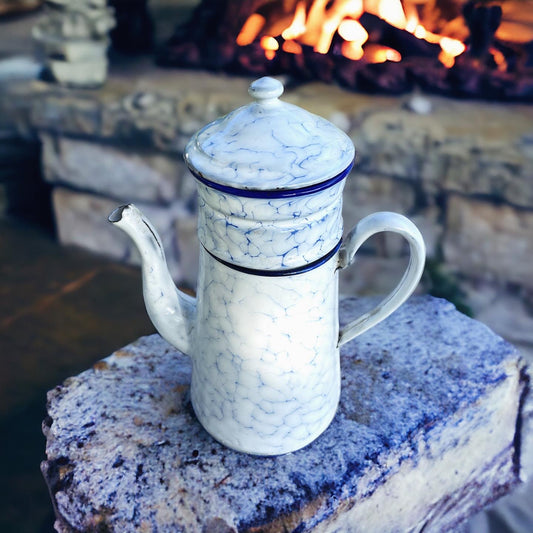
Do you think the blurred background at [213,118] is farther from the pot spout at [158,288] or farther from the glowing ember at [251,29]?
the pot spout at [158,288]

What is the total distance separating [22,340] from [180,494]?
126 centimetres

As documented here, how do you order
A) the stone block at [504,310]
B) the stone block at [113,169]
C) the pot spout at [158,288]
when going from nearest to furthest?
the pot spout at [158,288], the stone block at [504,310], the stone block at [113,169]

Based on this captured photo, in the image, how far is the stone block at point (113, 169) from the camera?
2.08 meters

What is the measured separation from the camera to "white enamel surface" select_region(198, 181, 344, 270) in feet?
2.36

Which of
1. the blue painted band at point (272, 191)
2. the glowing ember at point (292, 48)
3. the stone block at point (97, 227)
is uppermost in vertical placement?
the blue painted band at point (272, 191)

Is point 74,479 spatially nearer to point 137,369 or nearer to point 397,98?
point 137,369

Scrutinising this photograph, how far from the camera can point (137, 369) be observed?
1.11 m

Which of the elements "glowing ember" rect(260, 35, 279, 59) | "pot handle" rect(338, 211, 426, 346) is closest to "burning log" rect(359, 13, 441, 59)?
"glowing ember" rect(260, 35, 279, 59)

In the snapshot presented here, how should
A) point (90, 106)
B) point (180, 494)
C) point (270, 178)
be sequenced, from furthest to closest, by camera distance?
point (90, 106), point (180, 494), point (270, 178)

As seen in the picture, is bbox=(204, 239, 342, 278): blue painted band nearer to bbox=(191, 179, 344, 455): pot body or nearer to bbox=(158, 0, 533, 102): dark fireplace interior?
bbox=(191, 179, 344, 455): pot body

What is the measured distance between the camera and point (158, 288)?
0.88 meters

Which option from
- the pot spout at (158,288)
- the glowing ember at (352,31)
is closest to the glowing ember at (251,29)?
the glowing ember at (352,31)

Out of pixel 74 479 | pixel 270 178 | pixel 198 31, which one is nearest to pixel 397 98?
pixel 198 31

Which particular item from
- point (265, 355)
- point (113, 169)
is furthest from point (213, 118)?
point (265, 355)
